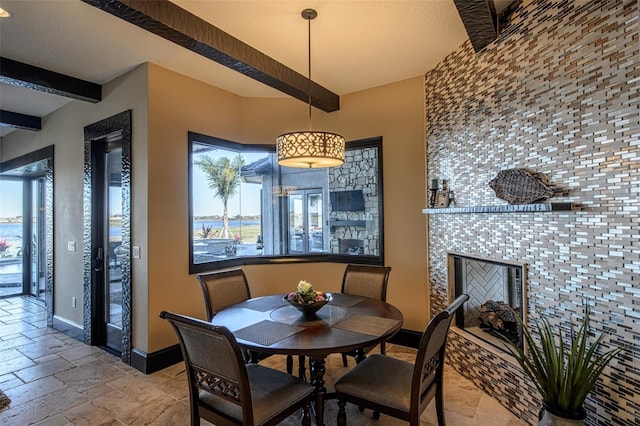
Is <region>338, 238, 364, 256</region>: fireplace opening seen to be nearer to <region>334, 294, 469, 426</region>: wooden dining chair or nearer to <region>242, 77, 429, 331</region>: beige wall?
<region>242, 77, 429, 331</region>: beige wall

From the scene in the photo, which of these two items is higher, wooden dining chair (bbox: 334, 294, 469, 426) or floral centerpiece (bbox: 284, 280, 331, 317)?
floral centerpiece (bbox: 284, 280, 331, 317)

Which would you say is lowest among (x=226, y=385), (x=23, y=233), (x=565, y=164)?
(x=226, y=385)

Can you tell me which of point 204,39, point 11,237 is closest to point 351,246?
point 204,39

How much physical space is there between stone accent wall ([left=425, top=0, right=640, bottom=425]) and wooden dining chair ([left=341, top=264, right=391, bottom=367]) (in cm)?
77

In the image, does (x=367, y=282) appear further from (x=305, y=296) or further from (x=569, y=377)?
(x=569, y=377)

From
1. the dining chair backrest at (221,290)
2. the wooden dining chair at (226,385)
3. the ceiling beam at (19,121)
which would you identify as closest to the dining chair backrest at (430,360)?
the wooden dining chair at (226,385)

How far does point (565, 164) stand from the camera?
2066mm

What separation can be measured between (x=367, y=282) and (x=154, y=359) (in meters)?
2.15

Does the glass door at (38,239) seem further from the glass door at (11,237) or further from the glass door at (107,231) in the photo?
the glass door at (107,231)

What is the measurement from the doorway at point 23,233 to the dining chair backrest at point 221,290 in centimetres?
484

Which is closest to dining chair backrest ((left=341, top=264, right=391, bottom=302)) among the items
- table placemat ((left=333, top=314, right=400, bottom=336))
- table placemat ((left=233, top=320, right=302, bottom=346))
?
table placemat ((left=333, top=314, right=400, bottom=336))

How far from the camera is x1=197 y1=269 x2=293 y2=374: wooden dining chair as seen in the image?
274cm

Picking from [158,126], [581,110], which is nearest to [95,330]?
[158,126]

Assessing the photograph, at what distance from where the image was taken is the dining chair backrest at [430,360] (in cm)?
175
